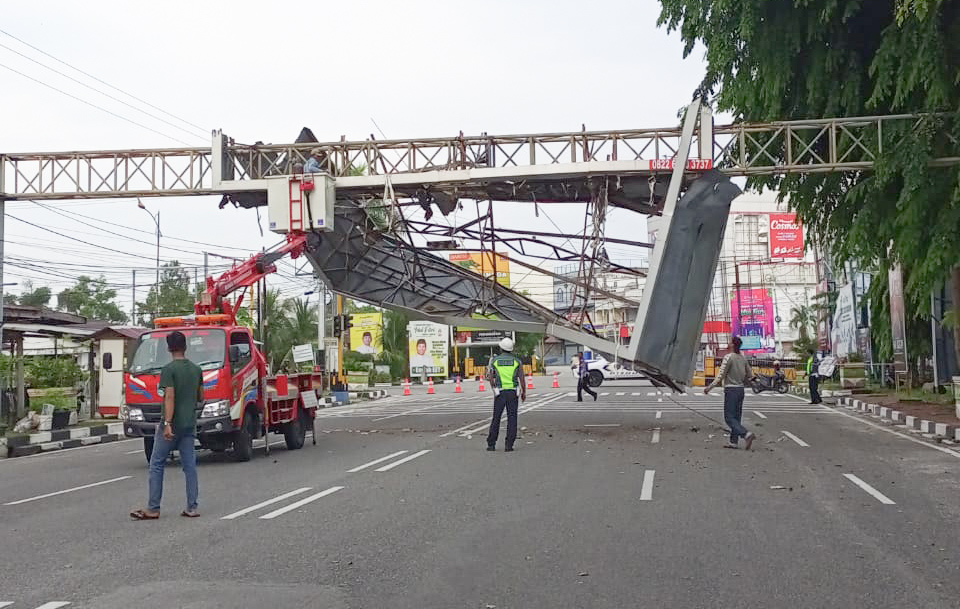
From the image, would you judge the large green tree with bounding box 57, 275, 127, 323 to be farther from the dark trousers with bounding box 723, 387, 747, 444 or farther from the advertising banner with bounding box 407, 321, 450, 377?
the dark trousers with bounding box 723, 387, 747, 444

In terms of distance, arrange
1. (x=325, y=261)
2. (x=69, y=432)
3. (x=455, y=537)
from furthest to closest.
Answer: (x=325, y=261), (x=69, y=432), (x=455, y=537)

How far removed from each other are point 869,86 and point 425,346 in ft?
148

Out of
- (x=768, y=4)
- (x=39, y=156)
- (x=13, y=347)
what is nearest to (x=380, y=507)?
(x=768, y=4)

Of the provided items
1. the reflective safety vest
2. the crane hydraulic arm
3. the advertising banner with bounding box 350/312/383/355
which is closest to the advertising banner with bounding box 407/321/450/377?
the advertising banner with bounding box 350/312/383/355

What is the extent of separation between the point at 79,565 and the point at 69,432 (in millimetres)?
15512

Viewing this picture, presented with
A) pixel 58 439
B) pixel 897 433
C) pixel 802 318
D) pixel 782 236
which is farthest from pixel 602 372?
pixel 782 236

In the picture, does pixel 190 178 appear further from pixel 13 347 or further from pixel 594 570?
pixel 594 570

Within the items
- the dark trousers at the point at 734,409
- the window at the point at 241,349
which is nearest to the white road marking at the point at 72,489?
the window at the point at 241,349

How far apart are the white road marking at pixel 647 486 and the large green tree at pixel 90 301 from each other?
6463 cm

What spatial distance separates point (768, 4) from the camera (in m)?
18.3

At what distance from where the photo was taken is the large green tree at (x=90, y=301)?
71375 millimetres

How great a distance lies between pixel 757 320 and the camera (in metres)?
80.2

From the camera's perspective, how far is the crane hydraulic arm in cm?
1766

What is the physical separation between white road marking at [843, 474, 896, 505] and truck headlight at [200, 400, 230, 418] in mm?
8984
